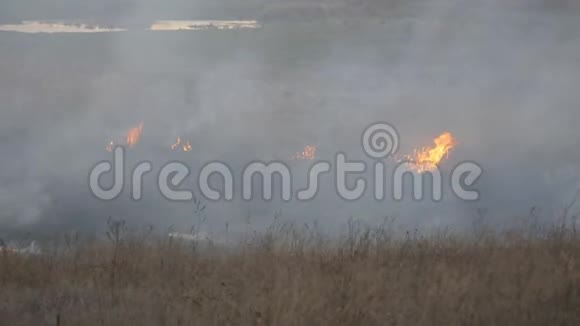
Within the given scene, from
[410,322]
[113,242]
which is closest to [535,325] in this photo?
[410,322]

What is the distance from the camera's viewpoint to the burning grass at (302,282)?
24.4 feet

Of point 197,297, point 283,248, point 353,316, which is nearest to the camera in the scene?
point 353,316

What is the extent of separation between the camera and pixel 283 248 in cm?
1047

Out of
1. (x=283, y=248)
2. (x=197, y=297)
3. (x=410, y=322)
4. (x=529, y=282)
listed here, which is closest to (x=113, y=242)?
(x=283, y=248)

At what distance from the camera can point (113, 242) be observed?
10531mm

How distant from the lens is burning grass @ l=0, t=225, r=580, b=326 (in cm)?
745

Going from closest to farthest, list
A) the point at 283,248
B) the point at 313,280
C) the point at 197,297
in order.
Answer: the point at 197,297, the point at 313,280, the point at 283,248

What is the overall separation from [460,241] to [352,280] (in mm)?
2856

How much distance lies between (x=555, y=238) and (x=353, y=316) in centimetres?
479

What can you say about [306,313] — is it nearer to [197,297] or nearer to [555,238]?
[197,297]

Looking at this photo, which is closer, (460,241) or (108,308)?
(108,308)

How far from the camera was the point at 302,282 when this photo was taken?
328 inches

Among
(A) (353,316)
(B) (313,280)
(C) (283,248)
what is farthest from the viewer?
(C) (283,248)

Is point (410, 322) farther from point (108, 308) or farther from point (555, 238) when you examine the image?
point (555, 238)
